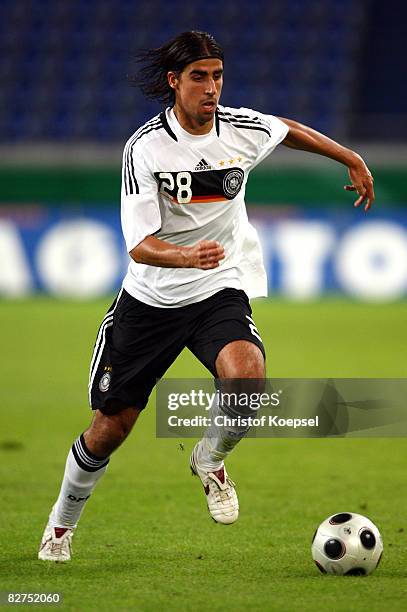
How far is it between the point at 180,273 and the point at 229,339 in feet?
1.47

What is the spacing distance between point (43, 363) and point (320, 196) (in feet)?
24.4

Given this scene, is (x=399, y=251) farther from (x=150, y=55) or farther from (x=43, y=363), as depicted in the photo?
(x=150, y=55)

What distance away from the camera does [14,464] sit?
8.45 m

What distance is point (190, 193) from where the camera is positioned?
545 centimetres

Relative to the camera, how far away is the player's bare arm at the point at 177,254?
4812mm

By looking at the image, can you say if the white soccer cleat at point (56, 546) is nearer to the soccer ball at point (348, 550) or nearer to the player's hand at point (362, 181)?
the soccer ball at point (348, 550)

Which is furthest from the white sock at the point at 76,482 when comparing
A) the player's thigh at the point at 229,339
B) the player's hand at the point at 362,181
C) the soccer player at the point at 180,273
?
the player's hand at the point at 362,181

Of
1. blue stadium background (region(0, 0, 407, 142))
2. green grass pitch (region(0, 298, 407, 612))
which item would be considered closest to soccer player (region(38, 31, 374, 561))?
green grass pitch (region(0, 298, 407, 612))

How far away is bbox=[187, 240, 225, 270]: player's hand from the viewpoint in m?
4.80

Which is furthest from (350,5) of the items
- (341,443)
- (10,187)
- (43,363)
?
(341,443)

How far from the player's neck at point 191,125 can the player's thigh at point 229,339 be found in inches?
29.4

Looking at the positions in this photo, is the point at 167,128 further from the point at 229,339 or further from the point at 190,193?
the point at 229,339

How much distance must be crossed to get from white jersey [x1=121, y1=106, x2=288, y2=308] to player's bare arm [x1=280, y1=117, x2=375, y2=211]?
95mm

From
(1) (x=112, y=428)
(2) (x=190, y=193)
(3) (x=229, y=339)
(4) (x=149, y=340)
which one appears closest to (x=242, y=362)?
(3) (x=229, y=339)
